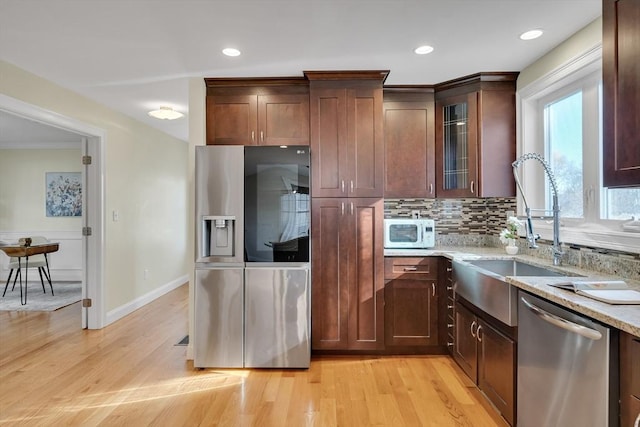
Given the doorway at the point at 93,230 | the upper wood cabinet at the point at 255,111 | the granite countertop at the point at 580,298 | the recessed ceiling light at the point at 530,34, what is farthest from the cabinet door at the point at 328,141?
the doorway at the point at 93,230

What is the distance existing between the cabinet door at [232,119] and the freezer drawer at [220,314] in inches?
44.2

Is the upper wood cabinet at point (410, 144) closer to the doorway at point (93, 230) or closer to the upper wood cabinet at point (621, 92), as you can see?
the upper wood cabinet at point (621, 92)

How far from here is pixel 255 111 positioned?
9.96 feet

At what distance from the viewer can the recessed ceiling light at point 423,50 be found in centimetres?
247

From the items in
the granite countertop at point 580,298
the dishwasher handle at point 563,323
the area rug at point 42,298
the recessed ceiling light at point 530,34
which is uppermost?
the recessed ceiling light at point 530,34

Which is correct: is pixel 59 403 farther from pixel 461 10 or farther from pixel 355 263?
pixel 461 10

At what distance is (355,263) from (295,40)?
1.76 metres

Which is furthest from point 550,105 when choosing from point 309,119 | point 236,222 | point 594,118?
point 236,222

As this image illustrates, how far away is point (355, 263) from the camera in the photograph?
297 cm

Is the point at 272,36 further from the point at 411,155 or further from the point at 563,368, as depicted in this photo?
the point at 563,368

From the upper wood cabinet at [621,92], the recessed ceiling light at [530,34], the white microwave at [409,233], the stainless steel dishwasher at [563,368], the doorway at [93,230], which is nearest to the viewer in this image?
the stainless steel dishwasher at [563,368]

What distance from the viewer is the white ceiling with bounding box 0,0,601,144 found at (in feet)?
6.53

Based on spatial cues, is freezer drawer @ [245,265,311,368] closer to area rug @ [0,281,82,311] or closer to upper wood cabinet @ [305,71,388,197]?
upper wood cabinet @ [305,71,388,197]

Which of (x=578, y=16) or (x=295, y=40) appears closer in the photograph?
(x=578, y=16)
